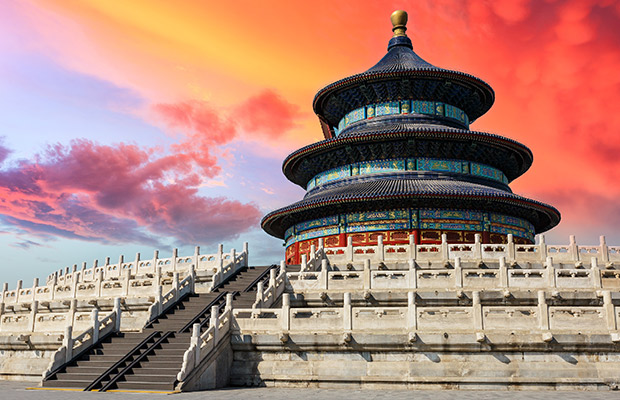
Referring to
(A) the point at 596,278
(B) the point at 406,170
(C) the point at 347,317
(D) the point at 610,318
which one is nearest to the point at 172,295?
(C) the point at 347,317

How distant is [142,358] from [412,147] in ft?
87.7

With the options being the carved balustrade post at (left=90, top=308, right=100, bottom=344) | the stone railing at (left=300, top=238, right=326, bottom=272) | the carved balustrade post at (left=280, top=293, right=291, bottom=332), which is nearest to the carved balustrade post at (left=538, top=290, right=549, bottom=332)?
the carved balustrade post at (left=280, top=293, right=291, bottom=332)

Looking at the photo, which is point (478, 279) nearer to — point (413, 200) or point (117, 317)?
point (117, 317)

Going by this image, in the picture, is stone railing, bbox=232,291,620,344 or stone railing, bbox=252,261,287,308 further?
stone railing, bbox=252,261,287,308

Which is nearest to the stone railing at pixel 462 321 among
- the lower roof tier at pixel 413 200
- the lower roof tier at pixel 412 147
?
the lower roof tier at pixel 413 200

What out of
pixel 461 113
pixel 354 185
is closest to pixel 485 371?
pixel 354 185

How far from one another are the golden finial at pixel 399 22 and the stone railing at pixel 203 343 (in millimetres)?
40660

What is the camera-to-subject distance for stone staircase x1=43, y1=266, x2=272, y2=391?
55.2ft

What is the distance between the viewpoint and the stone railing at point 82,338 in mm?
18250

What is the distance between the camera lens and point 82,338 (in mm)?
19562

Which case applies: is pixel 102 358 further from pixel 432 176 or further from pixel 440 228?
pixel 432 176

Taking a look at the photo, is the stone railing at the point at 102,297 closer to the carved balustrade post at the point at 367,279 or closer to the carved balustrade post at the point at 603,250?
the carved balustrade post at the point at 367,279

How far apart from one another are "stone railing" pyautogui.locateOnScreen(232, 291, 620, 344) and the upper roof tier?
2829cm

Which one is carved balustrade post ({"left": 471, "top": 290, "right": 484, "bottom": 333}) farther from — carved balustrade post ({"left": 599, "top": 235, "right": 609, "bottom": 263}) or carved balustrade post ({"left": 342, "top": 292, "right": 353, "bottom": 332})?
carved balustrade post ({"left": 599, "top": 235, "right": 609, "bottom": 263})
